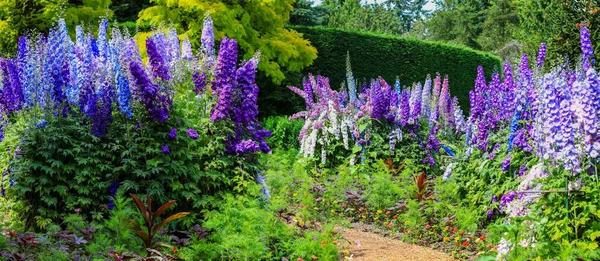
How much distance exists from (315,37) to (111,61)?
1029cm

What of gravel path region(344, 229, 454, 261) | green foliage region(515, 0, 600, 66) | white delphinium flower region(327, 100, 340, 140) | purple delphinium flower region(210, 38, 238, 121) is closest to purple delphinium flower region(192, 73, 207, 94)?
purple delphinium flower region(210, 38, 238, 121)

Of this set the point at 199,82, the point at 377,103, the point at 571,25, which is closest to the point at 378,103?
the point at 377,103

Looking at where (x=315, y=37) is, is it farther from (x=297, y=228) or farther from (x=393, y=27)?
(x=393, y=27)

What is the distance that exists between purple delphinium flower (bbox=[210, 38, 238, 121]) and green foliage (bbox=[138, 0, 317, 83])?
16.6ft

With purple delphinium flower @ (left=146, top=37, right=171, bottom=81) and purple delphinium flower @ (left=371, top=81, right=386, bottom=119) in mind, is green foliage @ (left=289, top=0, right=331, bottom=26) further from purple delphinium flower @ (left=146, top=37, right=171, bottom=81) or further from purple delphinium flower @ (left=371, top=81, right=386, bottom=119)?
purple delphinium flower @ (left=146, top=37, right=171, bottom=81)

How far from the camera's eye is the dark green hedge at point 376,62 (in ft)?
45.7

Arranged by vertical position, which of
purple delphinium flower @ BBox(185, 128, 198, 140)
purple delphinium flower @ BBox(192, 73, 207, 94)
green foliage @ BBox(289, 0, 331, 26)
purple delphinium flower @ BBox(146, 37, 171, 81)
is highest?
green foliage @ BBox(289, 0, 331, 26)

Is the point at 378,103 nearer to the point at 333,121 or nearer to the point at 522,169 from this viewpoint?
the point at 333,121

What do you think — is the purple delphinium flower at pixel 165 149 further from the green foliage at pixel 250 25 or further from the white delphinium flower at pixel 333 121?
the green foliage at pixel 250 25

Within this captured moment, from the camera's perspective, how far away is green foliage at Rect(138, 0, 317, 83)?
1116cm

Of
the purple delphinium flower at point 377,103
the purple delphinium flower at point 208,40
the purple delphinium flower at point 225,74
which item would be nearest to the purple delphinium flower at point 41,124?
the purple delphinium flower at point 225,74

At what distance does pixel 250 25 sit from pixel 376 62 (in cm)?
573

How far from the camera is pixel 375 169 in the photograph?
8.31 m

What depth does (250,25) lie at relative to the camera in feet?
40.5
